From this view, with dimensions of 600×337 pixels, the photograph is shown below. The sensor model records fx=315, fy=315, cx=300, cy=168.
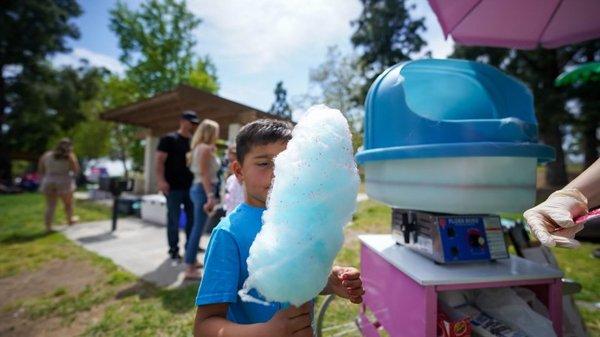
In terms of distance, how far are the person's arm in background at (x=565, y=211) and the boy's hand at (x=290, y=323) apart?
1.99ft

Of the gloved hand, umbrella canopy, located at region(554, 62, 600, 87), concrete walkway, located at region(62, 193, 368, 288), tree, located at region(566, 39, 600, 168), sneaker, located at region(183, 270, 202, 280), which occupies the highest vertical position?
tree, located at region(566, 39, 600, 168)

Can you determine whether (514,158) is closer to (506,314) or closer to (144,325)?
(506,314)

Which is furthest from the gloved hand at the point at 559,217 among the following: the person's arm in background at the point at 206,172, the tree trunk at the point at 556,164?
the tree trunk at the point at 556,164

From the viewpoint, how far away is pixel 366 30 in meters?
22.6

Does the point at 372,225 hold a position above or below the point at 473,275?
below

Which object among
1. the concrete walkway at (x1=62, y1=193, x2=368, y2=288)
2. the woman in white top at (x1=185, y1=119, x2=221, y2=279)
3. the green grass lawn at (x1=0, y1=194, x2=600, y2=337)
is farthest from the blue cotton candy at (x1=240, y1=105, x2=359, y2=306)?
the woman in white top at (x1=185, y1=119, x2=221, y2=279)

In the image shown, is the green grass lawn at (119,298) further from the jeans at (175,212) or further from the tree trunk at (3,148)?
the tree trunk at (3,148)

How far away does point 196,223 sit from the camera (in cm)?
340

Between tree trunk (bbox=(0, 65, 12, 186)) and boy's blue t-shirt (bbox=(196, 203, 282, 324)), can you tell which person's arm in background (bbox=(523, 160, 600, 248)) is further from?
tree trunk (bbox=(0, 65, 12, 186))

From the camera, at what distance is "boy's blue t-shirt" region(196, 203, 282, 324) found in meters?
0.90

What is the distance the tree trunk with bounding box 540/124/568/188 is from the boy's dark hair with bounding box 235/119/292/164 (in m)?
15.7

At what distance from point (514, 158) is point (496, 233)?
401mm

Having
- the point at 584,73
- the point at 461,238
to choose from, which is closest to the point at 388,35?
the point at 584,73

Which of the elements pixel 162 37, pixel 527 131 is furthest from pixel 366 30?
pixel 527 131
